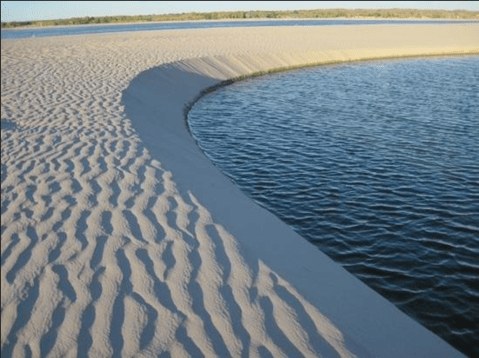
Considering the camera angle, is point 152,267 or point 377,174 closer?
point 152,267

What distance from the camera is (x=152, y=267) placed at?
4.66m

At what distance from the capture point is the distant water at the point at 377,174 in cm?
545

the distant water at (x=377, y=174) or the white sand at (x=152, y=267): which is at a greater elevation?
the white sand at (x=152, y=267)

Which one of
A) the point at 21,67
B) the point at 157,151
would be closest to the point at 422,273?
the point at 157,151

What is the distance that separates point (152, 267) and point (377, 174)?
20.5ft

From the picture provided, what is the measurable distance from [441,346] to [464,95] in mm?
15521

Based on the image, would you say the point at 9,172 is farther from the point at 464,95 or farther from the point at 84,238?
the point at 464,95

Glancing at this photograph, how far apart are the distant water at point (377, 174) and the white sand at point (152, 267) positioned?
2.65ft

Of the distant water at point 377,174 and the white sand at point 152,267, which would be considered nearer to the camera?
the white sand at point 152,267

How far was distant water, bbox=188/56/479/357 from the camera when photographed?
5.45 m

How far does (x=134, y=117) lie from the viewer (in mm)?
10805

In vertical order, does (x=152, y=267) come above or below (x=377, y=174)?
above

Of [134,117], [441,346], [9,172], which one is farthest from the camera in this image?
[134,117]

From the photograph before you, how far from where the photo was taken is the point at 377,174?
891cm
